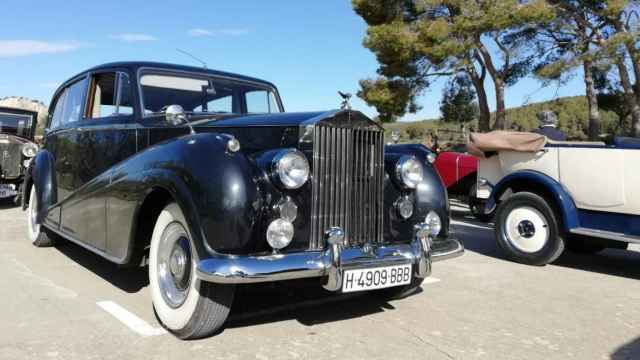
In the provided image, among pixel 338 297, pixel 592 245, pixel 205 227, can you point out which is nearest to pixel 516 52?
pixel 592 245

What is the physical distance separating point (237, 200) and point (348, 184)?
2.66 feet

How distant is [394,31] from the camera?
60.8 feet

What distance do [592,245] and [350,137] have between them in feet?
13.4

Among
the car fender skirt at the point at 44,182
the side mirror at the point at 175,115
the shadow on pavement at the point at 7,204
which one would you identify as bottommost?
the shadow on pavement at the point at 7,204

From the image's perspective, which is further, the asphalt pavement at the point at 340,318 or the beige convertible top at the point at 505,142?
the beige convertible top at the point at 505,142

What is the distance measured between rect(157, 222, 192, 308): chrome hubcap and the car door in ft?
2.46

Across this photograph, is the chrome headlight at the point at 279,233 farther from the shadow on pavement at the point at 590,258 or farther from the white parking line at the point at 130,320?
the shadow on pavement at the point at 590,258

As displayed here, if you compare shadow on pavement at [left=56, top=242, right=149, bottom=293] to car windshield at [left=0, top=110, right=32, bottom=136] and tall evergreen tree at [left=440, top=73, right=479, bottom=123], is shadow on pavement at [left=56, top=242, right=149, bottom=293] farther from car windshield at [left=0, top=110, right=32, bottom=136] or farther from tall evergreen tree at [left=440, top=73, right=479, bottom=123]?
tall evergreen tree at [left=440, top=73, right=479, bottom=123]

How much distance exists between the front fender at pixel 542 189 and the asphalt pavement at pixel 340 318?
552 millimetres

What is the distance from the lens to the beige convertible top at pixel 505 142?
5.70m

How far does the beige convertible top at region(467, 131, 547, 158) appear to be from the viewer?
570 cm

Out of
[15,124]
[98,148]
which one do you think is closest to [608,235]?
[98,148]

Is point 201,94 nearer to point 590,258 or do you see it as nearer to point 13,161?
point 590,258

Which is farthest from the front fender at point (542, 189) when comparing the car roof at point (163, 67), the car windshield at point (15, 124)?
the car windshield at point (15, 124)
